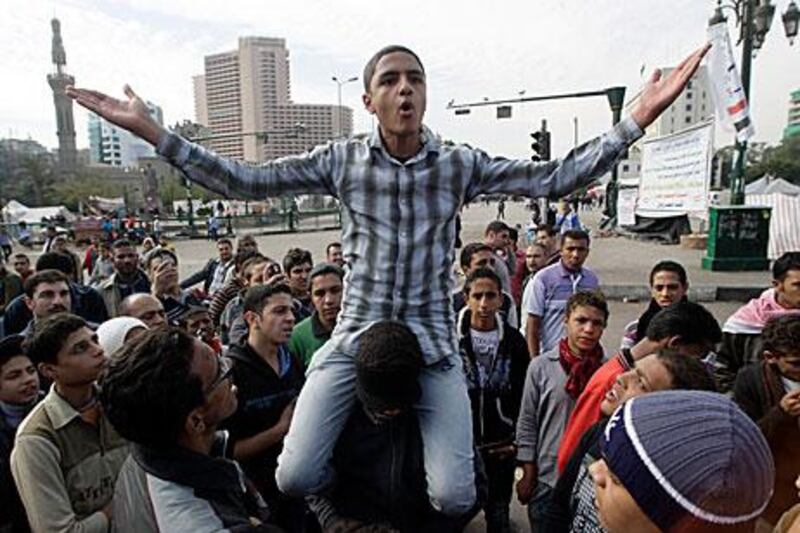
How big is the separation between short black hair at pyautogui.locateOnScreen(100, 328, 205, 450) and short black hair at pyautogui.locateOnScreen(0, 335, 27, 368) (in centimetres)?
157

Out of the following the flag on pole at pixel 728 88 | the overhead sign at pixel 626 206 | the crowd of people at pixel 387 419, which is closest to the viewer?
the crowd of people at pixel 387 419

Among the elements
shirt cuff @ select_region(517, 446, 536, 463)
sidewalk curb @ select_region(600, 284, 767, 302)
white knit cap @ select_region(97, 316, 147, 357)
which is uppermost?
white knit cap @ select_region(97, 316, 147, 357)

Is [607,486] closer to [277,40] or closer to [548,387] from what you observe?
[548,387]

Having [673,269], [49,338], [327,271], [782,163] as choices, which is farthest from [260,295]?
[782,163]

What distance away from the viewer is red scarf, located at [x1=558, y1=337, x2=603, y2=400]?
3180 mm

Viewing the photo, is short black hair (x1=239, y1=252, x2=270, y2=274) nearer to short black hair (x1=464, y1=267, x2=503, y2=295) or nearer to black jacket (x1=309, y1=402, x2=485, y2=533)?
short black hair (x1=464, y1=267, x2=503, y2=295)

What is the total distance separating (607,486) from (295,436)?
4.02 feet

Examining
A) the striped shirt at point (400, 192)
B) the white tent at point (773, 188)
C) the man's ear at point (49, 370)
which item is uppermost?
the white tent at point (773, 188)

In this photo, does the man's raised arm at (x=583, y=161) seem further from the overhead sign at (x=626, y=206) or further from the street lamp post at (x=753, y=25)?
the overhead sign at (x=626, y=206)

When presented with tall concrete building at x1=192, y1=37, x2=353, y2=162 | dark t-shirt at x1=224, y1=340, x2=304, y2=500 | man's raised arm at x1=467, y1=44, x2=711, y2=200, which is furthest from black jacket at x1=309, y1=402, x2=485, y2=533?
tall concrete building at x1=192, y1=37, x2=353, y2=162

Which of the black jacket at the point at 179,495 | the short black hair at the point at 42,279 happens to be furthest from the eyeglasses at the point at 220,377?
the short black hair at the point at 42,279

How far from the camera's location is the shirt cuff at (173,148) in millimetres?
2121

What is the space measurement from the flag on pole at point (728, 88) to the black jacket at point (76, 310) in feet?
39.1

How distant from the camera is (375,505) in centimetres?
204
